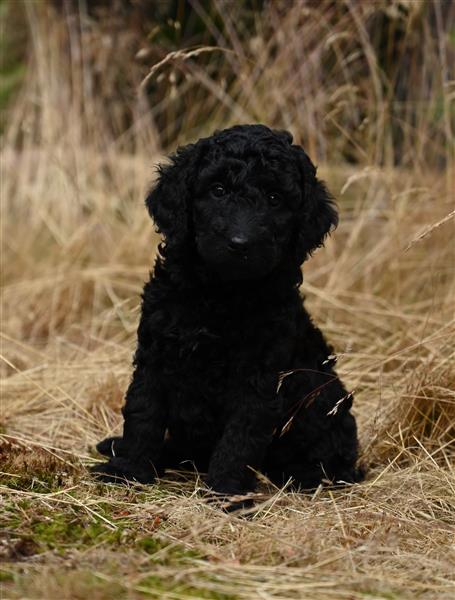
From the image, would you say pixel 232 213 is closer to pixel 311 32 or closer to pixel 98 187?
pixel 311 32

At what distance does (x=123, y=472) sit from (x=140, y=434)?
6.4 inches

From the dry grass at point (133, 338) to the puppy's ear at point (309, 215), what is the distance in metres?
0.40

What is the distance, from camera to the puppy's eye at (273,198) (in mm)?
3614

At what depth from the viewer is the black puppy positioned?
357 centimetres

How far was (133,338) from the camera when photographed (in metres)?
5.84

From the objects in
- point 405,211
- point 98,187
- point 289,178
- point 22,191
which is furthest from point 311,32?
point 289,178

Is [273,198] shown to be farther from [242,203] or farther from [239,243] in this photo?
[239,243]

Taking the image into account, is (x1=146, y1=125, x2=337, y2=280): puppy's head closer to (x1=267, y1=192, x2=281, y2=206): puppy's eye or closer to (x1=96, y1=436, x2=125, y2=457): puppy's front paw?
(x1=267, y1=192, x2=281, y2=206): puppy's eye

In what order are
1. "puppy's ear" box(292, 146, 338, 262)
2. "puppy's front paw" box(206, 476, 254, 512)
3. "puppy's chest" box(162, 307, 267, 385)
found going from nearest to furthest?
"puppy's front paw" box(206, 476, 254, 512) < "puppy's chest" box(162, 307, 267, 385) < "puppy's ear" box(292, 146, 338, 262)

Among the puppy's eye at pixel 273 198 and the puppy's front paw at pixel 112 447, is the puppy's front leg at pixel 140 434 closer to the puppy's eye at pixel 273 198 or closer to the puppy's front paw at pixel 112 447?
the puppy's front paw at pixel 112 447

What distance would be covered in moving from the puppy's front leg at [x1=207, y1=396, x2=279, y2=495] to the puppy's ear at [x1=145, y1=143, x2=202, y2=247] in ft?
2.16

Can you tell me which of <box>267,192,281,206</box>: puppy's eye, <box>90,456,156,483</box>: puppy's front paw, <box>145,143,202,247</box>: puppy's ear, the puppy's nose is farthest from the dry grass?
<box>145,143,202,247</box>: puppy's ear

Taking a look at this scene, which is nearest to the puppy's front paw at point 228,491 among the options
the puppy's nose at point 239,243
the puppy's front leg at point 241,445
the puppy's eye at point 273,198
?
the puppy's front leg at point 241,445

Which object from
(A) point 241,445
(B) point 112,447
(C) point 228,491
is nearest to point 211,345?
(A) point 241,445
